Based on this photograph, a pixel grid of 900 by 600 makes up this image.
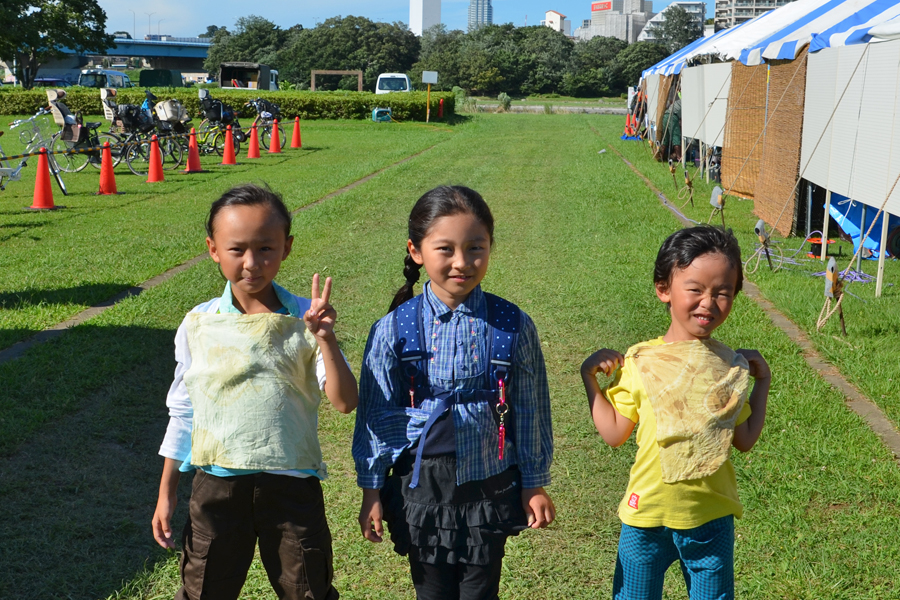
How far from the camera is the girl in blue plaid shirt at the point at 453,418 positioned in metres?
2.15

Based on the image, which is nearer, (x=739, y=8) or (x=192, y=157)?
(x=192, y=157)

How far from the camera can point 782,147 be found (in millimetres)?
11023

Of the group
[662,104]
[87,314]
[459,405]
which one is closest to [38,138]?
[87,314]

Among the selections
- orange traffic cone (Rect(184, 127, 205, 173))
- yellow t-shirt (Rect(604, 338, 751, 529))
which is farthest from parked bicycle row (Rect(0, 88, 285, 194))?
yellow t-shirt (Rect(604, 338, 751, 529))

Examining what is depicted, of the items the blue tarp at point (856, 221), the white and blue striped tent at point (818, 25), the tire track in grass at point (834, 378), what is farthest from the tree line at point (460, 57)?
the tire track in grass at point (834, 378)

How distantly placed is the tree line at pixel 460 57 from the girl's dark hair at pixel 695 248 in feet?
235

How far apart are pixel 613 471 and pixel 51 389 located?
3.30 metres

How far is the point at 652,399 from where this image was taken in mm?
2219

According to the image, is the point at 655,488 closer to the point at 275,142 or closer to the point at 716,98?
the point at 716,98

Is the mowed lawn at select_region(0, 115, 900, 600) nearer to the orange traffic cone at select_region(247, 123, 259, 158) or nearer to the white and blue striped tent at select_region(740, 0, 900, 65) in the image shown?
the white and blue striped tent at select_region(740, 0, 900, 65)

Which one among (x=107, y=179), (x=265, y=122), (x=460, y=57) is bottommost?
(x=107, y=179)

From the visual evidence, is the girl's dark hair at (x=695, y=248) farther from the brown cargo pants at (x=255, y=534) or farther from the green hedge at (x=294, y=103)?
the green hedge at (x=294, y=103)

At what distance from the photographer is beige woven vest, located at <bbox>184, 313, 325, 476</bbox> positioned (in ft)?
7.20

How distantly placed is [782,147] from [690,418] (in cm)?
984
